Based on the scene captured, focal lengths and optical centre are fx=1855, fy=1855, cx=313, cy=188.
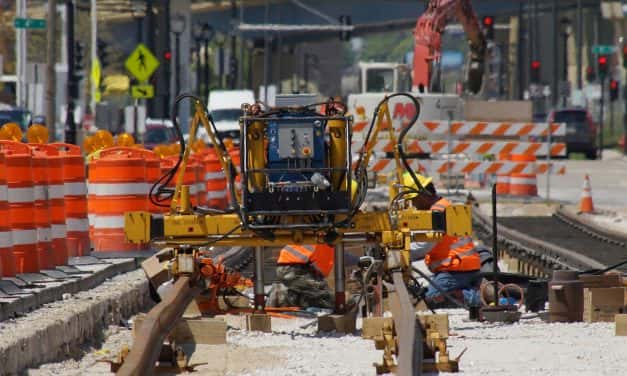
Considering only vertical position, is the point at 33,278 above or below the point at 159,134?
below

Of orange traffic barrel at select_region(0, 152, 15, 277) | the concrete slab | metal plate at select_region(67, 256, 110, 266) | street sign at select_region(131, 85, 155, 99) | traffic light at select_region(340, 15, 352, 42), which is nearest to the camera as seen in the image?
the concrete slab

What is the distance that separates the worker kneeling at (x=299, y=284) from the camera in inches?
657

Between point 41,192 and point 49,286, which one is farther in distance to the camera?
point 41,192

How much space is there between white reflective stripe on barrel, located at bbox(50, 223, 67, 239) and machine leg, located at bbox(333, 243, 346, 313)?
10.3 feet

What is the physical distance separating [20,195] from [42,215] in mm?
820

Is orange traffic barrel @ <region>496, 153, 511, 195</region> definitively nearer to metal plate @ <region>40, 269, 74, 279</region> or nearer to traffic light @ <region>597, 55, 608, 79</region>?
metal plate @ <region>40, 269, 74, 279</region>

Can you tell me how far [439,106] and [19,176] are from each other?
29.7 m

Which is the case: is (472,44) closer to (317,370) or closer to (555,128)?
(555,128)

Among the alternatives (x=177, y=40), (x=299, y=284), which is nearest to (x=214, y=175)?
(x=299, y=284)

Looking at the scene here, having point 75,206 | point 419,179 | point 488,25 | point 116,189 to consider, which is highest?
point 488,25

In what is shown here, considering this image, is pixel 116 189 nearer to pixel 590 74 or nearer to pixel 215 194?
pixel 215 194

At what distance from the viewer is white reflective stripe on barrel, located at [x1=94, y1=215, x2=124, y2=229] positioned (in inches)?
779

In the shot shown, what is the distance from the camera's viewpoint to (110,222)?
19.8 m

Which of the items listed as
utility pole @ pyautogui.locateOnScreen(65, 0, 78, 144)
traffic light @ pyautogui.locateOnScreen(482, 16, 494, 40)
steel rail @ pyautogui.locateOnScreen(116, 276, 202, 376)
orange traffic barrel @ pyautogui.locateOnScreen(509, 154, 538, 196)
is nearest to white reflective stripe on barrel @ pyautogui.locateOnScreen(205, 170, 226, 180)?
orange traffic barrel @ pyautogui.locateOnScreen(509, 154, 538, 196)
